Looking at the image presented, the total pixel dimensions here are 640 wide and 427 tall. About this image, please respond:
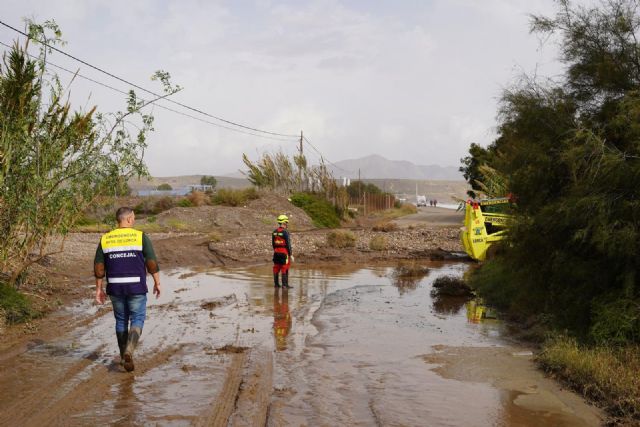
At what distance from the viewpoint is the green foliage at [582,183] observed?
27.9 feet

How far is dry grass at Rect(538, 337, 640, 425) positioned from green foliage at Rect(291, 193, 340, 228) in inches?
1366

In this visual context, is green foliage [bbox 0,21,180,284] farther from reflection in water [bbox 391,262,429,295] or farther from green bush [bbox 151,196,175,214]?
green bush [bbox 151,196,175,214]

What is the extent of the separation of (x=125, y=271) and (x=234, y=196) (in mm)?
35977

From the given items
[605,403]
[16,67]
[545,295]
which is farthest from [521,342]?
[16,67]

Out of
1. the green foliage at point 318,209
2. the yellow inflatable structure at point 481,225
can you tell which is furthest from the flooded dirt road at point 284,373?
the green foliage at point 318,209

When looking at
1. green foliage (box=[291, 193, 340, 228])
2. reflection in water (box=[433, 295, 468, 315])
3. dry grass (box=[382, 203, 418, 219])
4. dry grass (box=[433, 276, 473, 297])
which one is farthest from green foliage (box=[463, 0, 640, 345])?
dry grass (box=[382, 203, 418, 219])

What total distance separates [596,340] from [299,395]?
397 cm

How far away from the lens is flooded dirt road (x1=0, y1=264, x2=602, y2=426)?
632 cm

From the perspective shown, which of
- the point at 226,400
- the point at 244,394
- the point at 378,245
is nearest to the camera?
the point at 226,400

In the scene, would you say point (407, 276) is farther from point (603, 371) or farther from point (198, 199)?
point (198, 199)

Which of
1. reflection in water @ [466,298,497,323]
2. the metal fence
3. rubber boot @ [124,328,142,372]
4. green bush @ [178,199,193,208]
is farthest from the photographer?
the metal fence

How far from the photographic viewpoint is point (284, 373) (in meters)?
7.95

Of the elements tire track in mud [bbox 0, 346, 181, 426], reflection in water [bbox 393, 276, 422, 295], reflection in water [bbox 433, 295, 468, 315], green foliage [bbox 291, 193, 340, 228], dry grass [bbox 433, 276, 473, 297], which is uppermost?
green foliage [bbox 291, 193, 340, 228]

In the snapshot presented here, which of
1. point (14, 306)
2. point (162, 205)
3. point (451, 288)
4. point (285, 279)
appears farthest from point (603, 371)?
point (162, 205)
